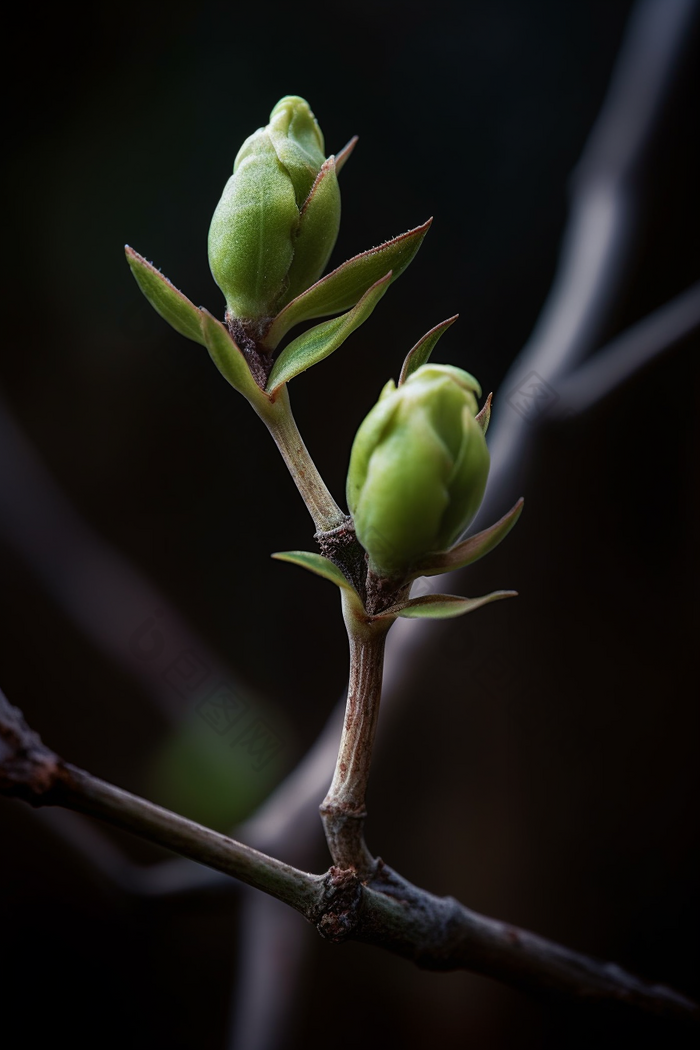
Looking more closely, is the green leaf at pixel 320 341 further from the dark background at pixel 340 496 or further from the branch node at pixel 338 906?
the dark background at pixel 340 496

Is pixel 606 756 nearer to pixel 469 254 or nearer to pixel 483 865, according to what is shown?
pixel 483 865

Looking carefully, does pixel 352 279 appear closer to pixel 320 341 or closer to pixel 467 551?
pixel 320 341

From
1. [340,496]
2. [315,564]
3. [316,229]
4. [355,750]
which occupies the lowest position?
[340,496]

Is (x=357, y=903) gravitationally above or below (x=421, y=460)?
below

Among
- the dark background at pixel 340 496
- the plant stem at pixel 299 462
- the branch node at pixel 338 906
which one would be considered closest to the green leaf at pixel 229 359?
the plant stem at pixel 299 462

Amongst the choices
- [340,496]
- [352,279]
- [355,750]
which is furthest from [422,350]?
[340,496]

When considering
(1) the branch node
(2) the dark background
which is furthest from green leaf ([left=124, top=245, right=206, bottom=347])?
(2) the dark background
